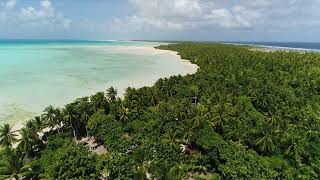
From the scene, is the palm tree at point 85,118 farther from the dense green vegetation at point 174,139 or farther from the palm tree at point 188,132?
the palm tree at point 188,132

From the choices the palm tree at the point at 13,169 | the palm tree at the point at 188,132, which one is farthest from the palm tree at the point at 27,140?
Result: the palm tree at the point at 188,132

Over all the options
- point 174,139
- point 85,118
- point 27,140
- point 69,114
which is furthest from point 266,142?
point 27,140

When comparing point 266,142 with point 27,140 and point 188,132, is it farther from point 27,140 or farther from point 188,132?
point 27,140

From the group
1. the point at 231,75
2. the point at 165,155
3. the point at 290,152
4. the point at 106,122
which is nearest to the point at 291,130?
the point at 290,152

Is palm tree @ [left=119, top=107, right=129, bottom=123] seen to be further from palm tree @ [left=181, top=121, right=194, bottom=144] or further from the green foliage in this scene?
the green foliage

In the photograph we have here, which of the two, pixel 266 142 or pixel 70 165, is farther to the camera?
pixel 266 142

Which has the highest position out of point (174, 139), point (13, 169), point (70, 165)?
point (70, 165)
